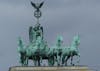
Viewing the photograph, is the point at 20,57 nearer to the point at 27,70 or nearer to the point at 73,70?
the point at 27,70

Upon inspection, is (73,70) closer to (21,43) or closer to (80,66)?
(80,66)

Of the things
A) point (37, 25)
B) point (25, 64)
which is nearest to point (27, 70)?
point (25, 64)

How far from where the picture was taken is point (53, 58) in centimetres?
6525

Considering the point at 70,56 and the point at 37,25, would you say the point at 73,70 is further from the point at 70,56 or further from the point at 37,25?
the point at 37,25

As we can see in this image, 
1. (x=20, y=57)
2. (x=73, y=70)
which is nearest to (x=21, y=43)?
(x=20, y=57)

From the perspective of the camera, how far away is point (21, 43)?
64.6 metres

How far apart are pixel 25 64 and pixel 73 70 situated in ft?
15.9

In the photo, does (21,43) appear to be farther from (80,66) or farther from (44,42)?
(80,66)

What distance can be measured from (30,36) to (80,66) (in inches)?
236

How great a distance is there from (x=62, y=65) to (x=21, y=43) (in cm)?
463

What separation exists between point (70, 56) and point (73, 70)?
142 centimetres

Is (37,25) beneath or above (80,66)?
above

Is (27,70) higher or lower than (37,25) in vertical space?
lower

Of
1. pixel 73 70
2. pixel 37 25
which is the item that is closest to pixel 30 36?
pixel 37 25
